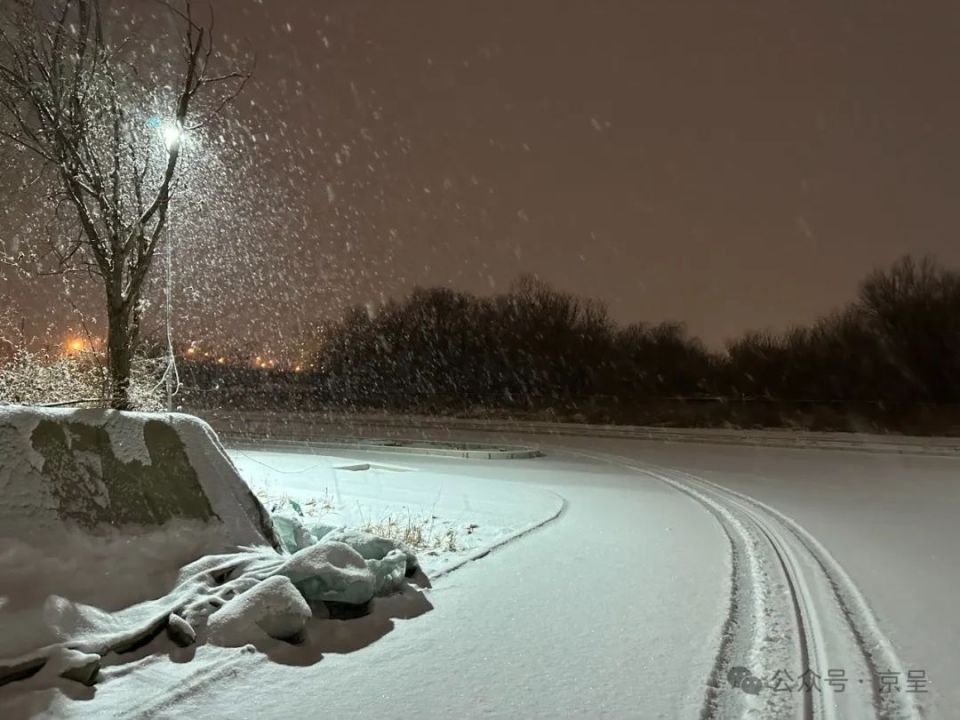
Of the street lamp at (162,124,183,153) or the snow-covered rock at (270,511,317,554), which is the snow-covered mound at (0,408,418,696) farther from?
the street lamp at (162,124,183,153)

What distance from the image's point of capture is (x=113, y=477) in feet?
19.6

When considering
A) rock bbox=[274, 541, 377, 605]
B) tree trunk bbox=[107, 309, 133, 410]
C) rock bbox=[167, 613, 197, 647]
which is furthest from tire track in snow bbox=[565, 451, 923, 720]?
tree trunk bbox=[107, 309, 133, 410]

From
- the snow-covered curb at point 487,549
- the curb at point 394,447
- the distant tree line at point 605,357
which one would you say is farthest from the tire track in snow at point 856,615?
the distant tree line at point 605,357

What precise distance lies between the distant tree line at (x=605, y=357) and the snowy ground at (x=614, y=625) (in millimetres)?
33017

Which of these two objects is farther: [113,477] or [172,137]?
[172,137]

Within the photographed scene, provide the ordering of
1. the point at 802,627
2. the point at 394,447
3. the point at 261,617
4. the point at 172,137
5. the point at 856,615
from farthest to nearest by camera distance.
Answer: the point at 394,447
the point at 172,137
the point at 856,615
the point at 802,627
the point at 261,617

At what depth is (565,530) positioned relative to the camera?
408 inches

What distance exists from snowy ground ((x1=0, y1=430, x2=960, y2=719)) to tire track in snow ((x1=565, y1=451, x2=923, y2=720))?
23 mm

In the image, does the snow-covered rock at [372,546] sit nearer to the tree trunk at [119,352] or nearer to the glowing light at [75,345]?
the tree trunk at [119,352]

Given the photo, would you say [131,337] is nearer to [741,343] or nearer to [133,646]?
[133,646]

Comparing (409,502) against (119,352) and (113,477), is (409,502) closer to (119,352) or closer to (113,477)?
(119,352)

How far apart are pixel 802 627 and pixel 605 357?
58.2 m

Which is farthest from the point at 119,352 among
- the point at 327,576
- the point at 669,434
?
the point at 669,434

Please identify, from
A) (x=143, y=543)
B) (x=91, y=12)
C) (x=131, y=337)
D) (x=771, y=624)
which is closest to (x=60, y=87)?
(x=91, y=12)
